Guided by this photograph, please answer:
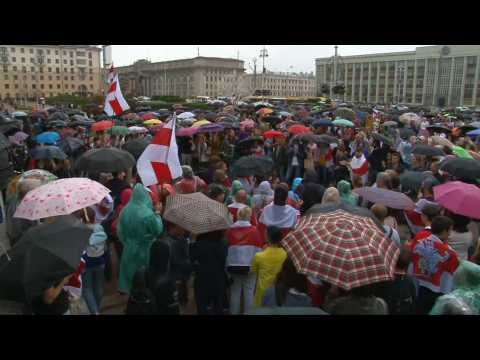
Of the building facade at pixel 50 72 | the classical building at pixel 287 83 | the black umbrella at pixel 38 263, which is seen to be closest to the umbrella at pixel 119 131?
the black umbrella at pixel 38 263

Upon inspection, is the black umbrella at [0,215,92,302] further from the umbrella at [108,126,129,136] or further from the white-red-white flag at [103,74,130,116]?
the umbrella at [108,126,129,136]

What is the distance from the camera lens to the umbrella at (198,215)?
393 cm

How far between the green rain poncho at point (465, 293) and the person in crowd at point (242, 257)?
5.83ft

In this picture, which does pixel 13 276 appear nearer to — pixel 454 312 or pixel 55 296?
pixel 55 296

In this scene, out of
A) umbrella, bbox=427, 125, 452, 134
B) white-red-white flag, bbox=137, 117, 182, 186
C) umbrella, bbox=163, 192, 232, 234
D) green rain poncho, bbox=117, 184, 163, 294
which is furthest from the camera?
umbrella, bbox=427, 125, 452, 134

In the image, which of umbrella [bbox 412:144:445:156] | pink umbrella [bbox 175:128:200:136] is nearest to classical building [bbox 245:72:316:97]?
pink umbrella [bbox 175:128:200:136]

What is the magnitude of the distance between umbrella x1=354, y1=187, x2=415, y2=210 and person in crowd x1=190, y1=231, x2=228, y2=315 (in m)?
1.78

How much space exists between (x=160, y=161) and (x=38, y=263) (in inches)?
105

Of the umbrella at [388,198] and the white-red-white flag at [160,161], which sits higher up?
the white-red-white flag at [160,161]

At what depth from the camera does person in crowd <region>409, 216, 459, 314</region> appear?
11.9 feet

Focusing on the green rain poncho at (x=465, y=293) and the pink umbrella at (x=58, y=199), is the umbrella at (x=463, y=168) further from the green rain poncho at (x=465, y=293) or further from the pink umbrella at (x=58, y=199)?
the pink umbrella at (x=58, y=199)

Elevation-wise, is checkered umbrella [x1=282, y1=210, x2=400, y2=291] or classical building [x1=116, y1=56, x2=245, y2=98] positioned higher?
classical building [x1=116, y1=56, x2=245, y2=98]
